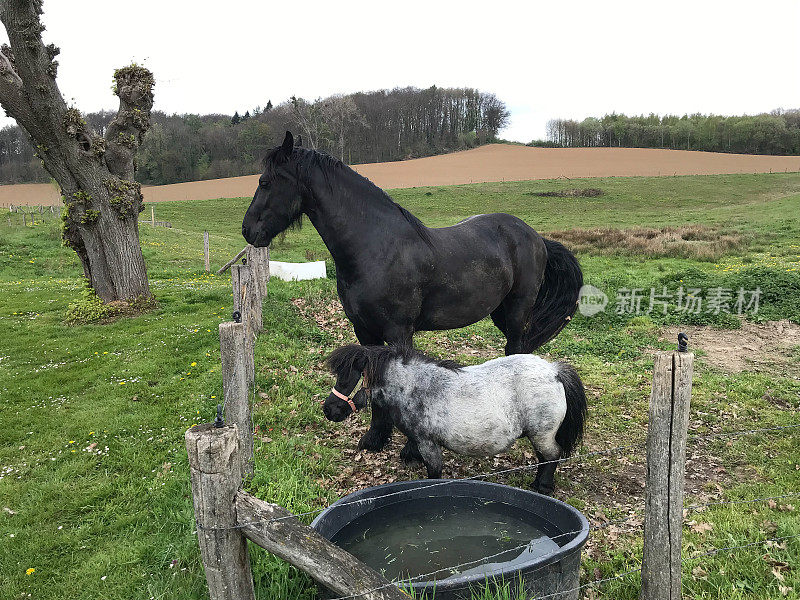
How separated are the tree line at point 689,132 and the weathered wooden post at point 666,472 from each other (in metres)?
73.1

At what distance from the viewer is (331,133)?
5322 centimetres

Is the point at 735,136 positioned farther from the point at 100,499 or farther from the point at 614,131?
the point at 100,499

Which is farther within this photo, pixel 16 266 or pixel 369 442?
pixel 16 266

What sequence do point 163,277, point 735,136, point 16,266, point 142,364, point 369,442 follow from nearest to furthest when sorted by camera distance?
1. point 369,442
2. point 142,364
3. point 163,277
4. point 16,266
5. point 735,136

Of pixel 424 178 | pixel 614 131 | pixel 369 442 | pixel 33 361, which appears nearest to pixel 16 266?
pixel 33 361

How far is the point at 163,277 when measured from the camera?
18.4 m

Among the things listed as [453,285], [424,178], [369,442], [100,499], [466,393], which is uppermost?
[424,178]

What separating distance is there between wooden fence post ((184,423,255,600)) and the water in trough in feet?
3.85

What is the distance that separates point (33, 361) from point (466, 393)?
884 centimetres

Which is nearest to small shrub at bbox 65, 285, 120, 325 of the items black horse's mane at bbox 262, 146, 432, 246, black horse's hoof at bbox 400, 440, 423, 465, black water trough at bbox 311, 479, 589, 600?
black horse's mane at bbox 262, 146, 432, 246

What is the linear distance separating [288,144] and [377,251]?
1289 mm

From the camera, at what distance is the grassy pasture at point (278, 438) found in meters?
3.75

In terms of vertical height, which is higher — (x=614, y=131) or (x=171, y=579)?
(x=614, y=131)

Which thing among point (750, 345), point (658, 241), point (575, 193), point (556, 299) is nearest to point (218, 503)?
point (556, 299)
